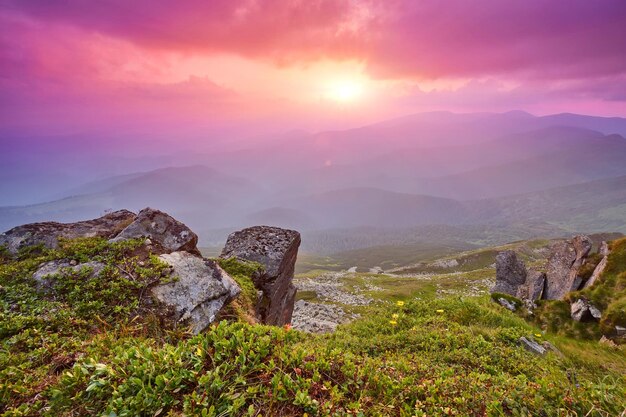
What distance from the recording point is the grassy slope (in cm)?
483

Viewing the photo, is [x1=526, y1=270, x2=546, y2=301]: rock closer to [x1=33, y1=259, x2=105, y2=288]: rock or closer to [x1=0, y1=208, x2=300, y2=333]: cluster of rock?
[x1=0, y1=208, x2=300, y2=333]: cluster of rock

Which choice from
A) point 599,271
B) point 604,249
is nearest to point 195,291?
point 599,271

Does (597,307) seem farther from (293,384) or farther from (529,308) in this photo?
(293,384)

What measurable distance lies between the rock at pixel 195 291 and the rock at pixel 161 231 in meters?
3.02

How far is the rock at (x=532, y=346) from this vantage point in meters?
11.9

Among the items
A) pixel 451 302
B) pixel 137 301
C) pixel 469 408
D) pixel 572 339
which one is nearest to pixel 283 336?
pixel 469 408

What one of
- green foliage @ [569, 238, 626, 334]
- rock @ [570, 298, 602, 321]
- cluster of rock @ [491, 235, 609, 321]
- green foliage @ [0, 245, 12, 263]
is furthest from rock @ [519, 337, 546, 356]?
green foliage @ [0, 245, 12, 263]

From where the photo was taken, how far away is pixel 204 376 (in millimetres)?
4926

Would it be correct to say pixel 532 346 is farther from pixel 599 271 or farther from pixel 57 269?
pixel 57 269

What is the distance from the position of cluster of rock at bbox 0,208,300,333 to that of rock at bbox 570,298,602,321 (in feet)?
54.4

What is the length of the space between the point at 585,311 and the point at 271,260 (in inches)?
704

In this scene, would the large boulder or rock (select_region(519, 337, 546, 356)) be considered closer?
rock (select_region(519, 337, 546, 356))

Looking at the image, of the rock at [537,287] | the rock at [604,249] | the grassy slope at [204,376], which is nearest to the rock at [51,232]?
the grassy slope at [204,376]

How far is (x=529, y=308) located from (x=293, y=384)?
20.9 meters
